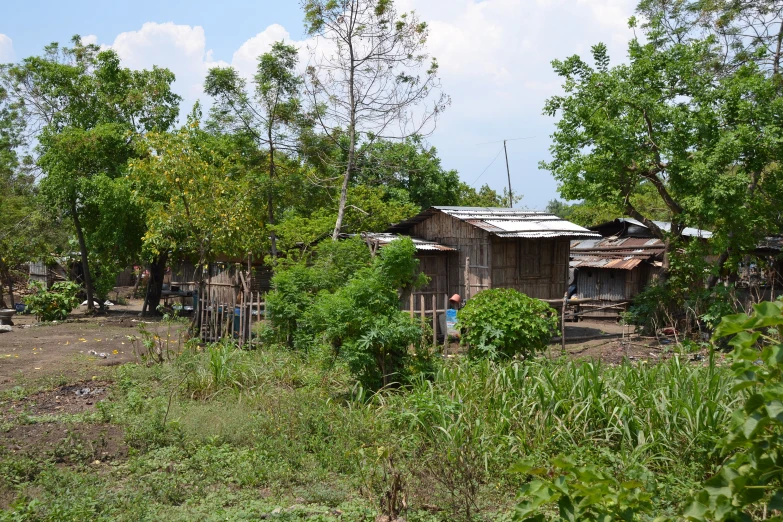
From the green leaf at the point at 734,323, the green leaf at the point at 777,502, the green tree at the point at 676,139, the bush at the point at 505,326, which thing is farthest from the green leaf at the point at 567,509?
the green tree at the point at 676,139

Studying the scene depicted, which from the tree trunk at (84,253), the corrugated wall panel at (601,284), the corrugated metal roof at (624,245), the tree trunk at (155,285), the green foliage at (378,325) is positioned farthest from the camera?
the tree trunk at (155,285)

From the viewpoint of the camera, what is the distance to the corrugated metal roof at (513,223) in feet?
56.6

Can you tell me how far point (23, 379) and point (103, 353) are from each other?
3578 mm

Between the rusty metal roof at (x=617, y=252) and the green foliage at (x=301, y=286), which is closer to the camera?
the green foliage at (x=301, y=286)

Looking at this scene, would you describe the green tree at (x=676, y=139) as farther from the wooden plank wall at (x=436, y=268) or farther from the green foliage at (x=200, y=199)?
the green foliage at (x=200, y=199)

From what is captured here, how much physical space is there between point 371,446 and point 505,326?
10.6ft

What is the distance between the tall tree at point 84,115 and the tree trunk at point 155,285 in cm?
208

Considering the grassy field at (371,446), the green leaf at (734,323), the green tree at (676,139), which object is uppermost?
the green tree at (676,139)

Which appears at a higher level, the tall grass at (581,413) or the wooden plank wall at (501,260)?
the wooden plank wall at (501,260)

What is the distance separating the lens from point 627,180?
667 inches

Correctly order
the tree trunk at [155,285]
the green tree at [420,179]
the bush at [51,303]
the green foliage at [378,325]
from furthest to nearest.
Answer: the green tree at [420,179] < the tree trunk at [155,285] < the bush at [51,303] < the green foliage at [378,325]

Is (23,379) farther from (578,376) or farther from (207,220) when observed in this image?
(578,376)

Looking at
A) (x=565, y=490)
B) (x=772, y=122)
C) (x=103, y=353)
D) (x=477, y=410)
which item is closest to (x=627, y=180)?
(x=772, y=122)

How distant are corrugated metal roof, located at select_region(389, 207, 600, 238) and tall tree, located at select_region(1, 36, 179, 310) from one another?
10.2m
